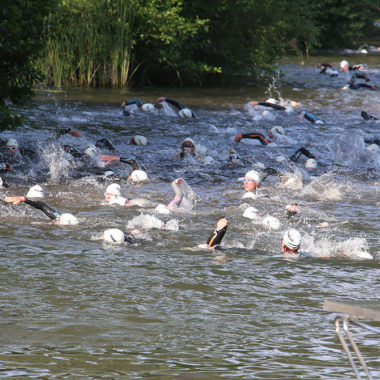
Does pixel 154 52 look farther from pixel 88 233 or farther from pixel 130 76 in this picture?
pixel 88 233

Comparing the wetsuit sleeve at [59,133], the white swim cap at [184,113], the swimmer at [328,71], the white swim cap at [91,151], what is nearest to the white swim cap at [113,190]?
the white swim cap at [91,151]

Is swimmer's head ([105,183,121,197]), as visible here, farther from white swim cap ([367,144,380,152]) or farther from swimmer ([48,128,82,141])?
white swim cap ([367,144,380,152])

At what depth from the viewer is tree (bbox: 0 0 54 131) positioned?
1173 centimetres

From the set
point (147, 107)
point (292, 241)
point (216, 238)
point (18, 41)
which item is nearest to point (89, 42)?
point (147, 107)

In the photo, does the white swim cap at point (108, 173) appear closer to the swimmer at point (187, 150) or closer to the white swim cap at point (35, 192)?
the white swim cap at point (35, 192)

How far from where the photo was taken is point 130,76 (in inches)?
950

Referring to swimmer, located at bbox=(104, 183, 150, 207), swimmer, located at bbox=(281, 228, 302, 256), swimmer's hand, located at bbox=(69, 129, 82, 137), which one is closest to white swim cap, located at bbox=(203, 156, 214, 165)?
swimmer's hand, located at bbox=(69, 129, 82, 137)

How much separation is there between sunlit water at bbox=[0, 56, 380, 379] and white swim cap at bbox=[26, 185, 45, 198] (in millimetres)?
179

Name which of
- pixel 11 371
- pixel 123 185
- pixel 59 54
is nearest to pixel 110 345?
pixel 11 371

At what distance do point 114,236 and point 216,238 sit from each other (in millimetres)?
1282

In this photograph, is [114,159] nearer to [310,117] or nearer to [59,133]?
[59,133]

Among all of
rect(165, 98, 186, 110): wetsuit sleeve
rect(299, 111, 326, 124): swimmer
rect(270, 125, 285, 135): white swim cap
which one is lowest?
rect(270, 125, 285, 135): white swim cap

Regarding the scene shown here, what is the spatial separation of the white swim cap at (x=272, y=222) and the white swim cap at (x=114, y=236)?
2284 mm

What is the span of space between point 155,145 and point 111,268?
834 centimetres
